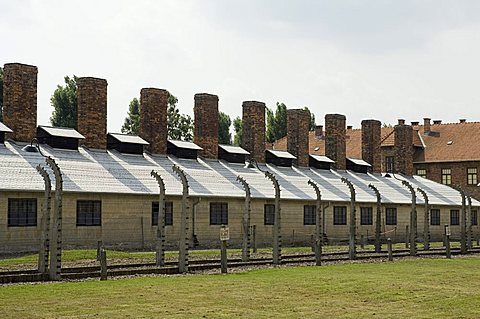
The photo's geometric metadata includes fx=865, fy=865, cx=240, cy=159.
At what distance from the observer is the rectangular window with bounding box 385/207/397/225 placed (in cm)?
4959

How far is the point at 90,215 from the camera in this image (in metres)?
34.3

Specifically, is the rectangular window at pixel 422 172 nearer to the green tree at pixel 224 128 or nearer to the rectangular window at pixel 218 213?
the green tree at pixel 224 128

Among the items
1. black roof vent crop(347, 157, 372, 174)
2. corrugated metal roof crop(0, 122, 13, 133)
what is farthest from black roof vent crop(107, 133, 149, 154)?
black roof vent crop(347, 157, 372, 174)

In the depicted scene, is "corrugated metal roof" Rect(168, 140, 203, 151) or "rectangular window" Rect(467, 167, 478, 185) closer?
"corrugated metal roof" Rect(168, 140, 203, 151)

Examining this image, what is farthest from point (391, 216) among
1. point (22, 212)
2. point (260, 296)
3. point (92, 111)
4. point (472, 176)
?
point (260, 296)

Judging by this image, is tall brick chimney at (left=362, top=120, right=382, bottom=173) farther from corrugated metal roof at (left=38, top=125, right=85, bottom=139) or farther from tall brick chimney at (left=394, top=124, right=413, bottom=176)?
corrugated metal roof at (left=38, top=125, right=85, bottom=139)

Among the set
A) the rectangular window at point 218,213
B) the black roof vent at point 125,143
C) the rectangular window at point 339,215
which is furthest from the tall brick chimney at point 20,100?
the rectangular window at point 339,215

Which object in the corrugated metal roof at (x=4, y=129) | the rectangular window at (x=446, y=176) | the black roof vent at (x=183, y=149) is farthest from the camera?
the rectangular window at (x=446, y=176)

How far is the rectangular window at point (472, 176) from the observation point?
68.6 meters

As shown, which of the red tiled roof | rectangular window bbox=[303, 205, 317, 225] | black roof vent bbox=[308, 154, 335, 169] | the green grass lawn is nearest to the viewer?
the green grass lawn

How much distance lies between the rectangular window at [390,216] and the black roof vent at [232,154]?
9.10 meters

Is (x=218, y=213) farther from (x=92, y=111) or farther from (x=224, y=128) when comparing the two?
(x=224, y=128)

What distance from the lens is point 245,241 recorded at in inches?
1096

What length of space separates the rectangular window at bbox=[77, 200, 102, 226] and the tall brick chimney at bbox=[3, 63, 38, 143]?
5.85 meters
